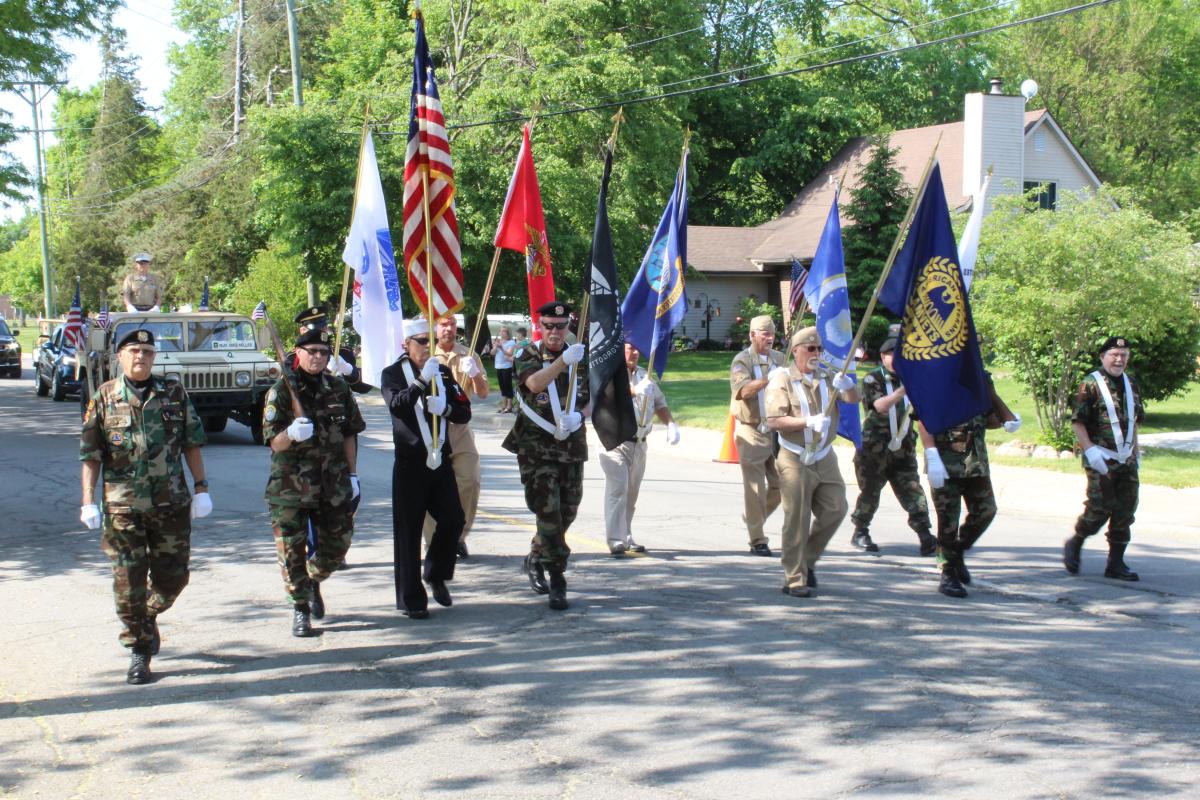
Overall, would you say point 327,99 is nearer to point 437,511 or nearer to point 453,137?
point 453,137

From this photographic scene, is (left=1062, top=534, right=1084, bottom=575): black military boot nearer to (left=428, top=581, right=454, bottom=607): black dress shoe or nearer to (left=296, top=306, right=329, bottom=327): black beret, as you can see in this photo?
(left=428, top=581, right=454, bottom=607): black dress shoe

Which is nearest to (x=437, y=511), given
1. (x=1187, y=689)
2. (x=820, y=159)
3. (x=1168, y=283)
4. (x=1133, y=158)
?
(x=1187, y=689)

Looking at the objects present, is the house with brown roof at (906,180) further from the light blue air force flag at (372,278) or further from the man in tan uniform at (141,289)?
the light blue air force flag at (372,278)

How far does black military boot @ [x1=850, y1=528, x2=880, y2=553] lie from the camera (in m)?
10.2

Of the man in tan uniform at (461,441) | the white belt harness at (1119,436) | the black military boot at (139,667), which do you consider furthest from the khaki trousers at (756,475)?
Answer: the black military boot at (139,667)

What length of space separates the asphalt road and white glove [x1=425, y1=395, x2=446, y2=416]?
1362 mm

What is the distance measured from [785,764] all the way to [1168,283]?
42.2 ft

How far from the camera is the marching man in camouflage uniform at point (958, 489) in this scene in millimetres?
Answer: 8289

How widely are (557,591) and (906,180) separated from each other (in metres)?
37.2

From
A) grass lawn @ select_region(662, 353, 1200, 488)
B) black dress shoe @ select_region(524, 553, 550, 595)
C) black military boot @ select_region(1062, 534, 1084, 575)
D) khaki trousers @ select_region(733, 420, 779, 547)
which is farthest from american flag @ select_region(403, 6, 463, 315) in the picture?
grass lawn @ select_region(662, 353, 1200, 488)

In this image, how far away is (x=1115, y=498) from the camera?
8.84 metres

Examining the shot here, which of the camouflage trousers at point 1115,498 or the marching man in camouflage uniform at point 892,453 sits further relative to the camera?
the marching man in camouflage uniform at point 892,453

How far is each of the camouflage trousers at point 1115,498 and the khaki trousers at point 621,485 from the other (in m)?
3.43

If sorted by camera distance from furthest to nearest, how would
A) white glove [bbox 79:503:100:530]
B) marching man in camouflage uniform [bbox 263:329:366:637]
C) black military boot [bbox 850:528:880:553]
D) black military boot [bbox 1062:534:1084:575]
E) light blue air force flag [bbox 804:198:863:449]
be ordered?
light blue air force flag [bbox 804:198:863:449] < black military boot [bbox 850:528:880:553] < black military boot [bbox 1062:534:1084:575] < marching man in camouflage uniform [bbox 263:329:366:637] < white glove [bbox 79:503:100:530]
